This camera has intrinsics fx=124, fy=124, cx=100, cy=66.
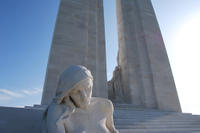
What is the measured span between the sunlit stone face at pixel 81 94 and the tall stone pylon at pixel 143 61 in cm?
669

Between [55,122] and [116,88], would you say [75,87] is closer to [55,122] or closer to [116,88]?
[55,122]

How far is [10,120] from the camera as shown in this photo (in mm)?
2221

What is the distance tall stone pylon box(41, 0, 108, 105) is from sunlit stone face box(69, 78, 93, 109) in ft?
13.9

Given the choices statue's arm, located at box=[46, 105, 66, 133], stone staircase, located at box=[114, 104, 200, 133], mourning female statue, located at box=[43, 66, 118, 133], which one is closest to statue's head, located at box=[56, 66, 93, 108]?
mourning female statue, located at box=[43, 66, 118, 133]

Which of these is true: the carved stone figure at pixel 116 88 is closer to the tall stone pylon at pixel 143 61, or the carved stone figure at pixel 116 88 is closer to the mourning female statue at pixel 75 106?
the tall stone pylon at pixel 143 61

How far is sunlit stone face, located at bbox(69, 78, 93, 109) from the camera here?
1292 mm

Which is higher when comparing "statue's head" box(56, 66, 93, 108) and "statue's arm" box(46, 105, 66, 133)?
"statue's head" box(56, 66, 93, 108)

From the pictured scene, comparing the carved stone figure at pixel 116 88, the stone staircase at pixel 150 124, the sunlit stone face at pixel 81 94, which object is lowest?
the carved stone figure at pixel 116 88

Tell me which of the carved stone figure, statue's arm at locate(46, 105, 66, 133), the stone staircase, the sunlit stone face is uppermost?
the sunlit stone face

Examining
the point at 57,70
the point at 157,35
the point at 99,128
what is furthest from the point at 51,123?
the point at 157,35

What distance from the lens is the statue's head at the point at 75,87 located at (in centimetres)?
125

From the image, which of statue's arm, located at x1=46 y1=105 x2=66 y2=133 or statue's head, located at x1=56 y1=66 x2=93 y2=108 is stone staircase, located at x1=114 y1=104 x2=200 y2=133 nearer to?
statue's head, located at x1=56 y1=66 x2=93 y2=108

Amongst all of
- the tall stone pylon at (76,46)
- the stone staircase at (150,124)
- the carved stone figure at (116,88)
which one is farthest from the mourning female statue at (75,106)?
the carved stone figure at (116,88)

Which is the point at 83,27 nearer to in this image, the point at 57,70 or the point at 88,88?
the point at 57,70
